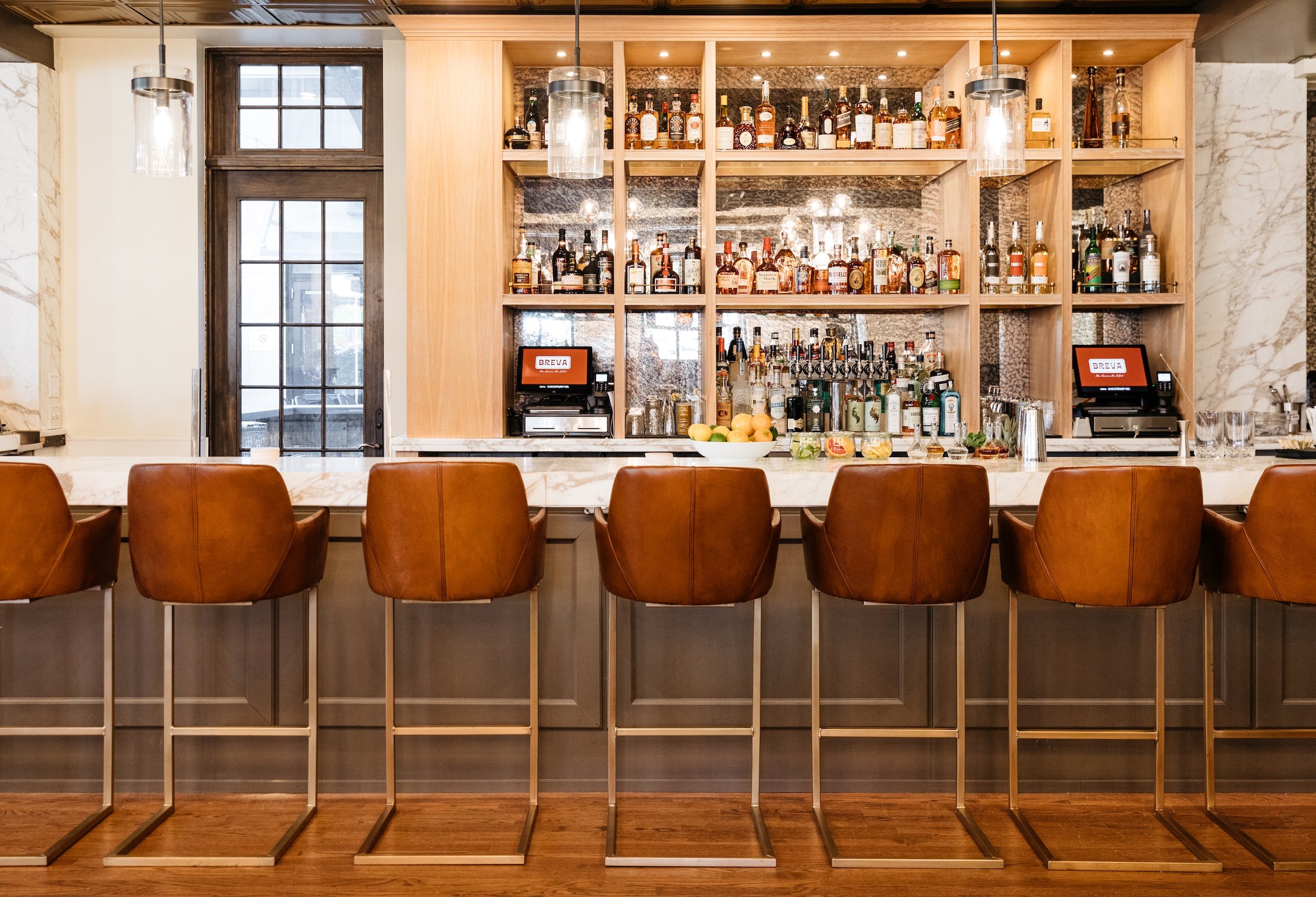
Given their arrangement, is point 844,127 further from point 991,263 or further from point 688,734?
point 688,734

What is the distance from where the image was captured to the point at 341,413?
4.73 meters

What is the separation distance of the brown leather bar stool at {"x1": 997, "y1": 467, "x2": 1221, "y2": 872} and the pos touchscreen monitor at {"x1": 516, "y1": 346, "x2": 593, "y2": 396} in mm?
2503

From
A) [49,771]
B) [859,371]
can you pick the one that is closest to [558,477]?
[49,771]

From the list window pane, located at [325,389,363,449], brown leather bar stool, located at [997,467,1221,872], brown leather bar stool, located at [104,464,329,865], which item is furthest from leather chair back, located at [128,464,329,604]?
window pane, located at [325,389,363,449]

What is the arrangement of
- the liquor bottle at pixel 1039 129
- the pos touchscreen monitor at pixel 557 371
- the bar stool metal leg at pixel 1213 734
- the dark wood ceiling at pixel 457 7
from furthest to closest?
the pos touchscreen monitor at pixel 557 371 < the liquor bottle at pixel 1039 129 < the dark wood ceiling at pixel 457 7 < the bar stool metal leg at pixel 1213 734

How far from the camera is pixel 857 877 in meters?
2.18

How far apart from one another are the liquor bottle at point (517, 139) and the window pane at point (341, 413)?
56.2 inches

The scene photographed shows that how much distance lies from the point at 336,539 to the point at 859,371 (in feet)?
8.90

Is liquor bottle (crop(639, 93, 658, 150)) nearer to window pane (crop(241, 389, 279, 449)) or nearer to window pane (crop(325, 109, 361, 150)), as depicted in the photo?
window pane (crop(325, 109, 361, 150))

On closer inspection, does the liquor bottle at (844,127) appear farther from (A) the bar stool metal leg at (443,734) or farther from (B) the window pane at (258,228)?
(A) the bar stool metal leg at (443,734)

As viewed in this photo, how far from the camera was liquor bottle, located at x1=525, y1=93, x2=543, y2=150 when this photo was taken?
4250 millimetres

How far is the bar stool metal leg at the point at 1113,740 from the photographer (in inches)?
87.2

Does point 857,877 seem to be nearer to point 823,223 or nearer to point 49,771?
point 49,771

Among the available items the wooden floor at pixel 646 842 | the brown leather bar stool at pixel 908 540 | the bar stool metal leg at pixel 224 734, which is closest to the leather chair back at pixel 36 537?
the bar stool metal leg at pixel 224 734
